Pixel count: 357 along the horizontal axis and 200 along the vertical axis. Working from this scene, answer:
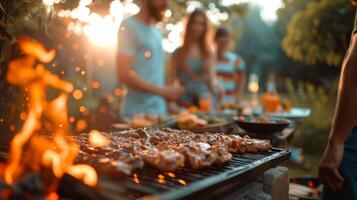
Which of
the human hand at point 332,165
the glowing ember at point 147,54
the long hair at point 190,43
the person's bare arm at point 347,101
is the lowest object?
the human hand at point 332,165

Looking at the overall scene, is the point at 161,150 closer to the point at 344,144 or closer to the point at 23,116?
the point at 23,116

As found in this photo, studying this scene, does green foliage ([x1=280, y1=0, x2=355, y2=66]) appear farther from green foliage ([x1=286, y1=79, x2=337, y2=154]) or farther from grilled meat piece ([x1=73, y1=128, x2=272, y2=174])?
grilled meat piece ([x1=73, y1=128, x2=272, y2=174])

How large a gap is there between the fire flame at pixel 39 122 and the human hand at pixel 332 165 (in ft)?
7.01

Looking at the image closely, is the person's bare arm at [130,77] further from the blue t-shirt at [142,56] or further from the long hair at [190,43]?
the long hair at [190,43]

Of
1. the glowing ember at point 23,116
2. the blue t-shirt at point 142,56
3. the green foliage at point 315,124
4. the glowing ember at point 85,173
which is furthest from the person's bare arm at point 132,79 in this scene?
the green foliage at point 315,124

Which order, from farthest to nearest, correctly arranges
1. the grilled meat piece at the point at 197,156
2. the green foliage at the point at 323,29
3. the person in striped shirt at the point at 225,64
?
1. the green foliage at the point at 323,29
2. the person in striped shirt at the point at 225,64
3. the grilled meat piece at the point at 197,156

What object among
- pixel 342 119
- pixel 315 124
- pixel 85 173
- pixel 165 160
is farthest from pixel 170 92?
pixel 315 124

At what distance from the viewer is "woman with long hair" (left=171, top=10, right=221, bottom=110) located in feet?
24.0

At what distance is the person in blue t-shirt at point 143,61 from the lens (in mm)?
5469

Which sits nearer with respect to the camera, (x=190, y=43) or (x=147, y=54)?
(x=147, y=54)

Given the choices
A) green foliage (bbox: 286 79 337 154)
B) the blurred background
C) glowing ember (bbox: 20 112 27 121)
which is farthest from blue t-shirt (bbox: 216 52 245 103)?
glowing ember (bbox: 20 112 27 121)

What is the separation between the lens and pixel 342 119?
3.17 m

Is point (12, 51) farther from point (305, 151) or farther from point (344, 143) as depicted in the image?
point (305, 151)

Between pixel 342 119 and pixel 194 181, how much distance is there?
5.50 ft
